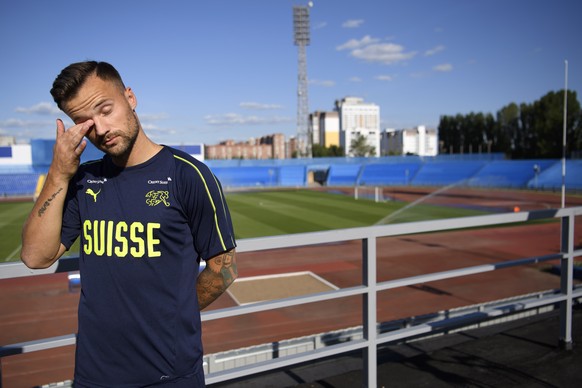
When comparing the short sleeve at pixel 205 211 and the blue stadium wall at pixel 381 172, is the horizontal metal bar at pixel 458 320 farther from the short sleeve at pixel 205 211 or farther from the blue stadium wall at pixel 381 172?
the blue stadium wall at pixel 381 172

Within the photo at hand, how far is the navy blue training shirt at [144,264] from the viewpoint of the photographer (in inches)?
64.7

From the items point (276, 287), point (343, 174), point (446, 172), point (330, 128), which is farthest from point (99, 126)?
point (330, 128)

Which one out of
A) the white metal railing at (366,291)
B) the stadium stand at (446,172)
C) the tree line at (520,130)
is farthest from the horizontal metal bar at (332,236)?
the tree line at (520,130)

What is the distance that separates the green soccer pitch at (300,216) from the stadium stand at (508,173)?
57.1ft

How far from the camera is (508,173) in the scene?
155ft

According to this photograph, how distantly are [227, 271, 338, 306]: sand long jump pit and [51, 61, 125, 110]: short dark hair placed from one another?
880 centimetres

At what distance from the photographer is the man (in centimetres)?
163

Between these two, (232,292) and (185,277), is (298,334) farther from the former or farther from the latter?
(185,277)

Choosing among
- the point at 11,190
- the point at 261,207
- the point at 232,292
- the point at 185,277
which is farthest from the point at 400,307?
the point at 11,190

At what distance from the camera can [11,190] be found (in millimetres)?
45500

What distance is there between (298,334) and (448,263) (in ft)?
23.7

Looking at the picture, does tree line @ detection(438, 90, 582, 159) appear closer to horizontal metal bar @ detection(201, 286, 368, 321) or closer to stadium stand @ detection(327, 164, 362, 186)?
stadium stand @ detection(327, 164, 362, 186)

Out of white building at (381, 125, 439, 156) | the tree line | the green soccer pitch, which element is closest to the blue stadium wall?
the tree line

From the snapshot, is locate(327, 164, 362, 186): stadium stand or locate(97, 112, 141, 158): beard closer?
locate(97, 112, 141, 158): beard
